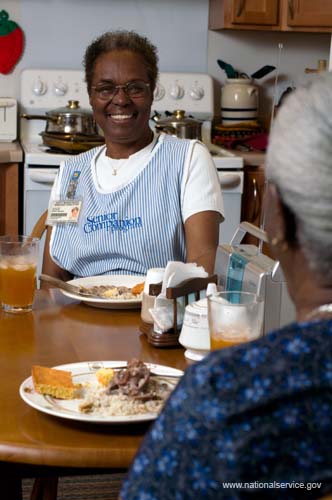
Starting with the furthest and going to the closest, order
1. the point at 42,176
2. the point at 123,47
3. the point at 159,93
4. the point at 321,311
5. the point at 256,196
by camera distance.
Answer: the point at 159,93 → the point at 256,196 → the point at 42,176 → the point at 123,47 → the point at 321,311

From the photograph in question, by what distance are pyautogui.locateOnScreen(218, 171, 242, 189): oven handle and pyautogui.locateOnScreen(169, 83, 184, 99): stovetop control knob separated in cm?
73

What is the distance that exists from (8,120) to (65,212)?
1791 mm

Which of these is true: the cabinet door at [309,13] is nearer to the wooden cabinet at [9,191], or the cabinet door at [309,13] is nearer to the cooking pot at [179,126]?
the cooking pot at [179,126]

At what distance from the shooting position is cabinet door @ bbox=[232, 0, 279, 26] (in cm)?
402

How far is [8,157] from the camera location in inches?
147

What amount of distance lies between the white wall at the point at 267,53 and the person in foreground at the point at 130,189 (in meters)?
1.89

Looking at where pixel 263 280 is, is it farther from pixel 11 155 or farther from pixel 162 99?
pixel 162 99

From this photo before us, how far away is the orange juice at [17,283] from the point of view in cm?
197

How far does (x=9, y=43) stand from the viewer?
13.8ft

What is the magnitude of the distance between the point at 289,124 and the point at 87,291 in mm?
1241

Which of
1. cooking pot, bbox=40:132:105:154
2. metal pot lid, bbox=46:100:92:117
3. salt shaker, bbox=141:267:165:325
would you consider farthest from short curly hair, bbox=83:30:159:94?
metal pot lid, bbox=46:100:92:117

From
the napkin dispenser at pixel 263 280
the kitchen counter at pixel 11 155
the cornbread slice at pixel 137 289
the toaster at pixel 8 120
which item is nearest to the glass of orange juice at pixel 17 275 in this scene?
the cornbread slice at pixel 137 289

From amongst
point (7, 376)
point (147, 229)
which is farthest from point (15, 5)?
point (7, 376)

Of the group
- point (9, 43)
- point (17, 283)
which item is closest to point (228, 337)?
point (17, 283)
